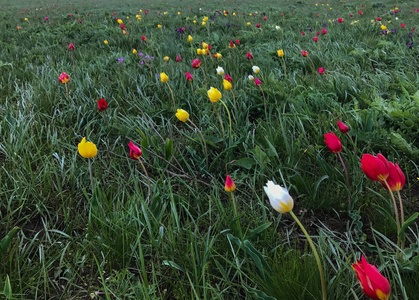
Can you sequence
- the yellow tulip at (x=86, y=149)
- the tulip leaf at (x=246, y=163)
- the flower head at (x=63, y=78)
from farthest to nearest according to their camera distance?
the flower head at (x=63, y=78), the tulip leaf at (x=246, y=163), the yellow tulip at (x=86, y=149)

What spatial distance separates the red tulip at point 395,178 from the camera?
920mm

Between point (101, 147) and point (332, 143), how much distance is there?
1478 mm

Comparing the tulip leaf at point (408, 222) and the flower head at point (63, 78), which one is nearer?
the tulip leaf at point (408, 222)

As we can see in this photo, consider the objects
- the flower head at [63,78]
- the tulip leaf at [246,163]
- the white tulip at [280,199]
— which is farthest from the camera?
the flower head at [63,78]

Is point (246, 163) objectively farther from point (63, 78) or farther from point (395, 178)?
point (63, 78)

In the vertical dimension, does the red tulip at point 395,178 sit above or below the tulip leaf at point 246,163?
above

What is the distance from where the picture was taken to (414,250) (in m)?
1.03

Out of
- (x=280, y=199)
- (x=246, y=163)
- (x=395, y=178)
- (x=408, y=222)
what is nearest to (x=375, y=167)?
(x=395, y=178)

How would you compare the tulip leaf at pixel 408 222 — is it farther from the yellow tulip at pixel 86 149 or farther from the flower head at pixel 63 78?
the flower head at pixel 63 78

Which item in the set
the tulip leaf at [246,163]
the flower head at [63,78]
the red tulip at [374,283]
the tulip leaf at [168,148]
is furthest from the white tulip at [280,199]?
the flower head at [63,78]

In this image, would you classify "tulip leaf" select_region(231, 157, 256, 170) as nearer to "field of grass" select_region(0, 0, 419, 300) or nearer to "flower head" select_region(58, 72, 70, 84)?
"field of grass" select_region(0, 0, 419, 300)

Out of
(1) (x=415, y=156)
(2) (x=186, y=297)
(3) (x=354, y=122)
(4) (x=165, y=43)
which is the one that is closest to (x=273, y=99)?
(3) (x=354, y=122)

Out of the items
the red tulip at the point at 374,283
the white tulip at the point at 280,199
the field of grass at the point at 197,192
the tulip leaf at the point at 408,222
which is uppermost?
the white tulip at the point at 280,199

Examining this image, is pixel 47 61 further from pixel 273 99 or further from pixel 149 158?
pixel 273 99
